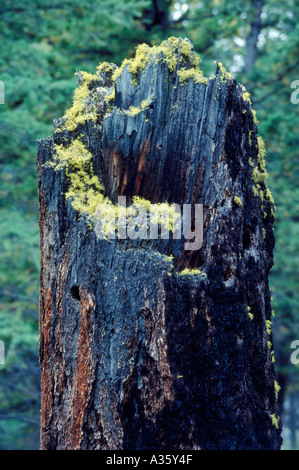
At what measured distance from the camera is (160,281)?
229 cm

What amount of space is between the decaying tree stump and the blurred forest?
399 centimetres

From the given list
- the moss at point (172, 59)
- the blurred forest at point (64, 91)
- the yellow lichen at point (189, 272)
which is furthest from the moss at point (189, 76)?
the blurred forest at point (64, 91)

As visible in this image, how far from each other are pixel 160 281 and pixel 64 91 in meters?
5.46

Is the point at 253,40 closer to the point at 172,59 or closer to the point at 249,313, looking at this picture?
the point at 172,59

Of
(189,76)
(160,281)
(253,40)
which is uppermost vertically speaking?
(253,40)

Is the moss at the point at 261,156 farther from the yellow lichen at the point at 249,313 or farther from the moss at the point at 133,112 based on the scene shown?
the yellow lichen at the point at 249,313

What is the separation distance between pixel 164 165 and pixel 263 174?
0.77 m

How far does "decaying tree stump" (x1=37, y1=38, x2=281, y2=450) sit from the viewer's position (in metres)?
2.25

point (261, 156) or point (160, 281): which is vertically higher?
point (261, 156)

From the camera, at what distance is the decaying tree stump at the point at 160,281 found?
7.38 feet

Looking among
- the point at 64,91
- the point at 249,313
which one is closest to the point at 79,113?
the point at 249,313

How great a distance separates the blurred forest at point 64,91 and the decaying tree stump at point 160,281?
3.99m
